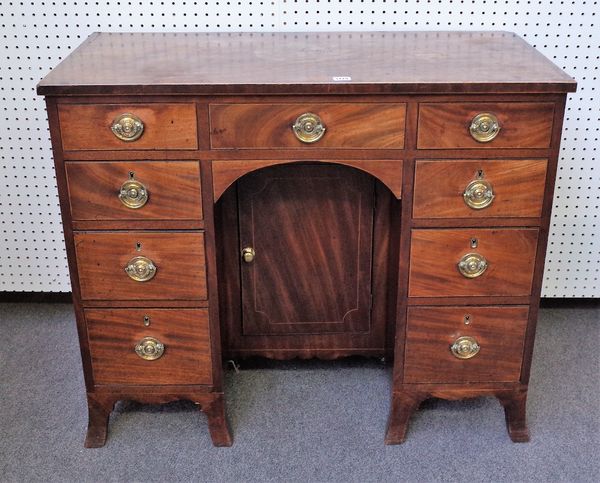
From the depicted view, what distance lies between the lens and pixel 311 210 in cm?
215

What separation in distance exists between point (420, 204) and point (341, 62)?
1.36 feet

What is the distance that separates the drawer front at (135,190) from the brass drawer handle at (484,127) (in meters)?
0.66

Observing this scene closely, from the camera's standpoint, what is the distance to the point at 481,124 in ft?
5.69

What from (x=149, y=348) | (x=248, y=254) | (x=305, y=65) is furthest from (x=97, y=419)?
(x=305, y=65)

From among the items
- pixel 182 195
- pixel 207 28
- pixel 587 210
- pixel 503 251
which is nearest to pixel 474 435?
pixel 503 251

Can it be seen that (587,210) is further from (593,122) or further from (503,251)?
(503,251)

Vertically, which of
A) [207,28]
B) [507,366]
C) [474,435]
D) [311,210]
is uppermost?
[207,28]

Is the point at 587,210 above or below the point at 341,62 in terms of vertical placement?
below

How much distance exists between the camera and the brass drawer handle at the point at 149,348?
199 centimetres

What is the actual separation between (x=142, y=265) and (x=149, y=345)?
0.24 metres

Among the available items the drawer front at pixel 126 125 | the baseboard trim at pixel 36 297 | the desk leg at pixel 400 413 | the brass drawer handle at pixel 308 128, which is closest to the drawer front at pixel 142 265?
the drawer front at pixel 126 125

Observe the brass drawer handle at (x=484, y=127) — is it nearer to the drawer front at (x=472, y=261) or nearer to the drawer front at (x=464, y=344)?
the drawer front at (x=472, y=261)

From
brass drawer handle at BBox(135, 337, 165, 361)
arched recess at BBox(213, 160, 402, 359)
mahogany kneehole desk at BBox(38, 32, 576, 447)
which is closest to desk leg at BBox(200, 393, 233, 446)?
mahogany kneehole desk at BBox(38, 32, 576, 447)

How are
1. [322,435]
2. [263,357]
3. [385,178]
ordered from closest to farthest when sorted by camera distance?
1. [385,178]
2. [322,435]
3. [263,357]
